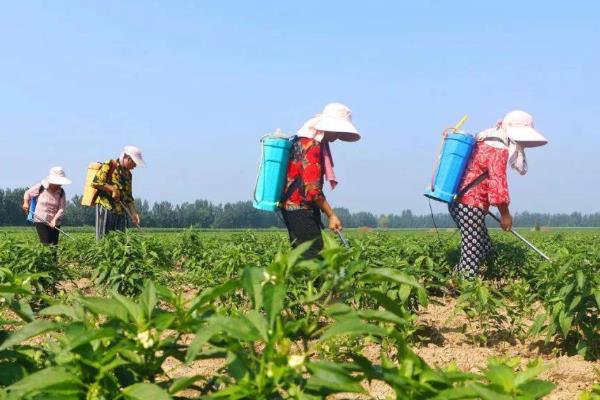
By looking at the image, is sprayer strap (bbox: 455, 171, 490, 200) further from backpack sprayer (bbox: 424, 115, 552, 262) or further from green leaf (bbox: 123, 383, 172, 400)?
green leaf (bbox: 123, 383, 172, 400)

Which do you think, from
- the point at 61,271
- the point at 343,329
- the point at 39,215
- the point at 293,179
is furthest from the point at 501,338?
the point at 39,215

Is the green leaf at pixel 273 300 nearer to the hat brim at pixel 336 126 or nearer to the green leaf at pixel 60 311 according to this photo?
the green leaf at pixel 60 311

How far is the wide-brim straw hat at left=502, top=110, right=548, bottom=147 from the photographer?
588 centimetres

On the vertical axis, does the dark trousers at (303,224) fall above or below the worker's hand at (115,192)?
below

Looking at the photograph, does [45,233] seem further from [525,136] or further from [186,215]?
[186,215]

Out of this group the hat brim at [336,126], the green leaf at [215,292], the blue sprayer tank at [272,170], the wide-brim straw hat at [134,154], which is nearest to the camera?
the green leaf at [215,292]

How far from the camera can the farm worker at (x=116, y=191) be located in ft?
26.1

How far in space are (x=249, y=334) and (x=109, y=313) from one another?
335mm

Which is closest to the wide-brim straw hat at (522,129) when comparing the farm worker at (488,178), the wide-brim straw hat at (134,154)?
the farm worker at (488,178)

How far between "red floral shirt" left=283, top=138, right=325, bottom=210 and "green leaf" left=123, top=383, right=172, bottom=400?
3840 mm

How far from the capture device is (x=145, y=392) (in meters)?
1.31

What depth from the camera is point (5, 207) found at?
7150cm

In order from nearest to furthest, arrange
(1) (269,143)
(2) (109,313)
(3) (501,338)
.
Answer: (2) (109,313)
(3) (501,338)
(1) (269,143)

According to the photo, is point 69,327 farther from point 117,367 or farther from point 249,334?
point 249,334
